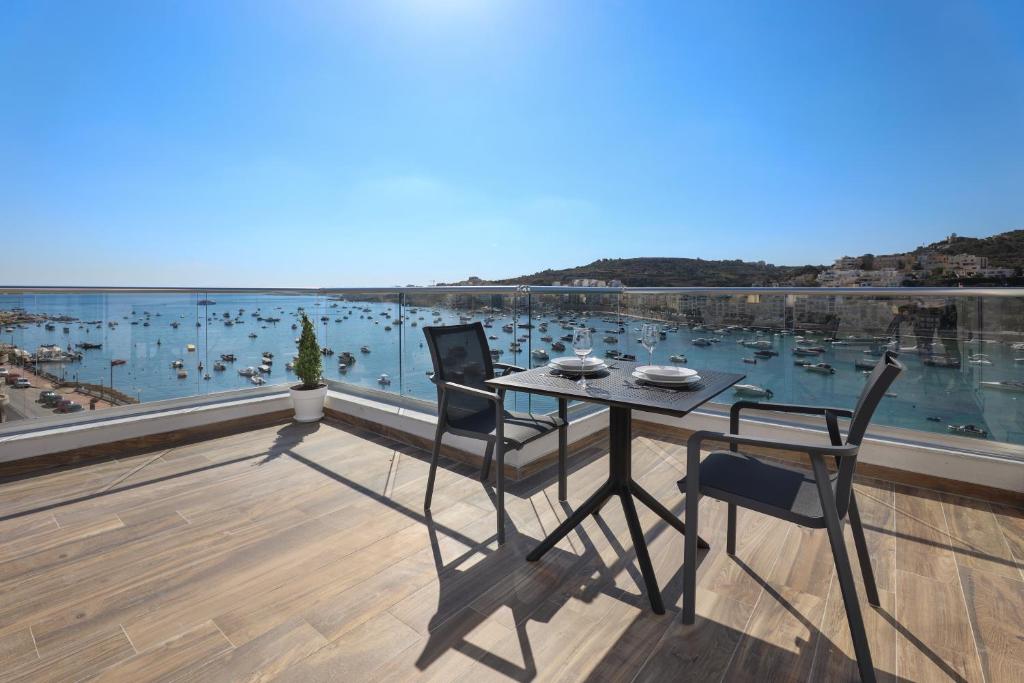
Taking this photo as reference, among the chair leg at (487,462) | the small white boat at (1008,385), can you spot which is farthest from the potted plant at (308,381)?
the small white boat at (1008,385)

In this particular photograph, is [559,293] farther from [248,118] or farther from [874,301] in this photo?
[248,118]

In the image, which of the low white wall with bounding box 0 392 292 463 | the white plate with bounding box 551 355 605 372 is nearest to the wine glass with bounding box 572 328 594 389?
the white plate with bounding box 551 355 605 372

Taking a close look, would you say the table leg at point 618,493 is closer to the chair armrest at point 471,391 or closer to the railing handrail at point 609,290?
the chair armrest at point 471,391

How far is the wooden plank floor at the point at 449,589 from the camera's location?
1408 mm

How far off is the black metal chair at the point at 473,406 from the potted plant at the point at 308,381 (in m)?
2.16

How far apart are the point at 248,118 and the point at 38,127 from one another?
3121mm

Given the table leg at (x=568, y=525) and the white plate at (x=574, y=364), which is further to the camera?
the white plate at (x=574, y=364)

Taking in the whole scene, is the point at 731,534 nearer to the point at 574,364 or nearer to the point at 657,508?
the point at 657,508

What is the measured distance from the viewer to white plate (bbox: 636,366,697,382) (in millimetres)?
1887

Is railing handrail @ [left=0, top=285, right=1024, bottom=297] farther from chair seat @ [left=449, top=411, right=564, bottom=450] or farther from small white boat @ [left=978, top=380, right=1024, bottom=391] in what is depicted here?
chair seat @ [left=449, top=411, right=564, bottom=450]

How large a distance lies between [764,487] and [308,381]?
12.9 feet

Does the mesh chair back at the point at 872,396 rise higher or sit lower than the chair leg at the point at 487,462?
higher

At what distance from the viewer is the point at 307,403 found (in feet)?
13.6

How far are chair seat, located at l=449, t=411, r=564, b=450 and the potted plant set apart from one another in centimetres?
231
